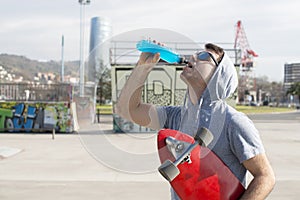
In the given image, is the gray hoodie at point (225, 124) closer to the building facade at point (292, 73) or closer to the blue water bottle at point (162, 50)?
the blue water bottle at point (162, 50)

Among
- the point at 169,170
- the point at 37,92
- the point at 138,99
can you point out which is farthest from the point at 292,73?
the point at 169,170

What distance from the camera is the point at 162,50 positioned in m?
2.01

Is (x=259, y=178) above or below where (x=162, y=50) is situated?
below

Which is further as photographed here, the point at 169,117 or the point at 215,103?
the point at 169,117

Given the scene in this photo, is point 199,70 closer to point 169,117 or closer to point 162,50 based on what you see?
point 162,50

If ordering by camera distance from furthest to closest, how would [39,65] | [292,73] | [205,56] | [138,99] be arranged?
[292,73] < [39,65] < [138,99] < [205,56]

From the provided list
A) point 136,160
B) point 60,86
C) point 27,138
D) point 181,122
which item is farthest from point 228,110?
point 60,86

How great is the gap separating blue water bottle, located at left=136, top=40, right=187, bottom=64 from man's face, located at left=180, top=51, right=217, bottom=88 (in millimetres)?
52

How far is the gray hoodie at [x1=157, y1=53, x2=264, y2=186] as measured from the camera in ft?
6.75

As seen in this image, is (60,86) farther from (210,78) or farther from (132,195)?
(210,78)

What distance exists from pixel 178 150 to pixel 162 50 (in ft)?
1.55

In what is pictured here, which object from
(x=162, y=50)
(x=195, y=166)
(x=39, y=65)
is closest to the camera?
(x=195, y=166)

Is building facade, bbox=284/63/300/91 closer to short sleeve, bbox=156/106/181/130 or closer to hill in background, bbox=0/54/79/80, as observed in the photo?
hill in background, bbox=0/54/79/80

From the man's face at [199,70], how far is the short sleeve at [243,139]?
24 cm
